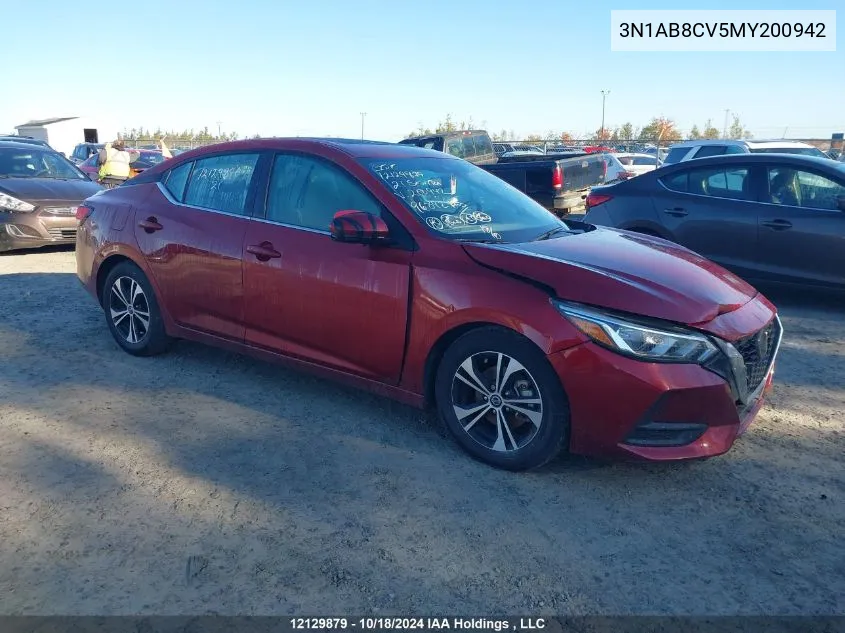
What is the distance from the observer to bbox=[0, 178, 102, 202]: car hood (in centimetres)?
952

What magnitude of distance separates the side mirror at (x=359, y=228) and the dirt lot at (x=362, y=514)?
1086 millimetres

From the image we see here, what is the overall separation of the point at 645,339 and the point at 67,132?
5336 cm

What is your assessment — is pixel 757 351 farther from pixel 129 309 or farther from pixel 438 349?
pixel 129 309

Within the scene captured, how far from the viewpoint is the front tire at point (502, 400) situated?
11.0ft

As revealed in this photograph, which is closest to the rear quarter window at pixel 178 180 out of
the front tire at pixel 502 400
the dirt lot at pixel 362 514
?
the dirt lot at pixel 362 514

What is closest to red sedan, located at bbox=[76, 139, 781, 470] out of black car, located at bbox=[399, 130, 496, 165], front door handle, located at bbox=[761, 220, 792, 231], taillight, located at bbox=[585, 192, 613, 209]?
front door handle, located at bbox=[761, 220, 792, 231]

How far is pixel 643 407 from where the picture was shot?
3.16 metres

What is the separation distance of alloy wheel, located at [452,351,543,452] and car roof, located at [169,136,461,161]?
1.55 metres

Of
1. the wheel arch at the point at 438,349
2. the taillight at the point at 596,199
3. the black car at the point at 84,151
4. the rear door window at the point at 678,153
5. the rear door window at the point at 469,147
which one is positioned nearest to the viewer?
the wheel arch at the point at 438,349

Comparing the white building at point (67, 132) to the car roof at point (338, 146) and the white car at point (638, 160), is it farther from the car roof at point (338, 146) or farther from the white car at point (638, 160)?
the car roof at point (338, 146)

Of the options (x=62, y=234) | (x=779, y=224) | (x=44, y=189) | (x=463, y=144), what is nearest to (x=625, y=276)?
(x=779, y=224)

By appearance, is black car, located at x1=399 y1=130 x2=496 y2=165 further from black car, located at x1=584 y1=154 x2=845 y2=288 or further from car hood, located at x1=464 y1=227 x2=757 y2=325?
car hood, located at x1=464 y1=227 x2=757 y2=325

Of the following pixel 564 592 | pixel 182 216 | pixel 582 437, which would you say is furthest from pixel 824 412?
pixel 182 216

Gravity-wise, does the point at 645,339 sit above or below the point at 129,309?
above
